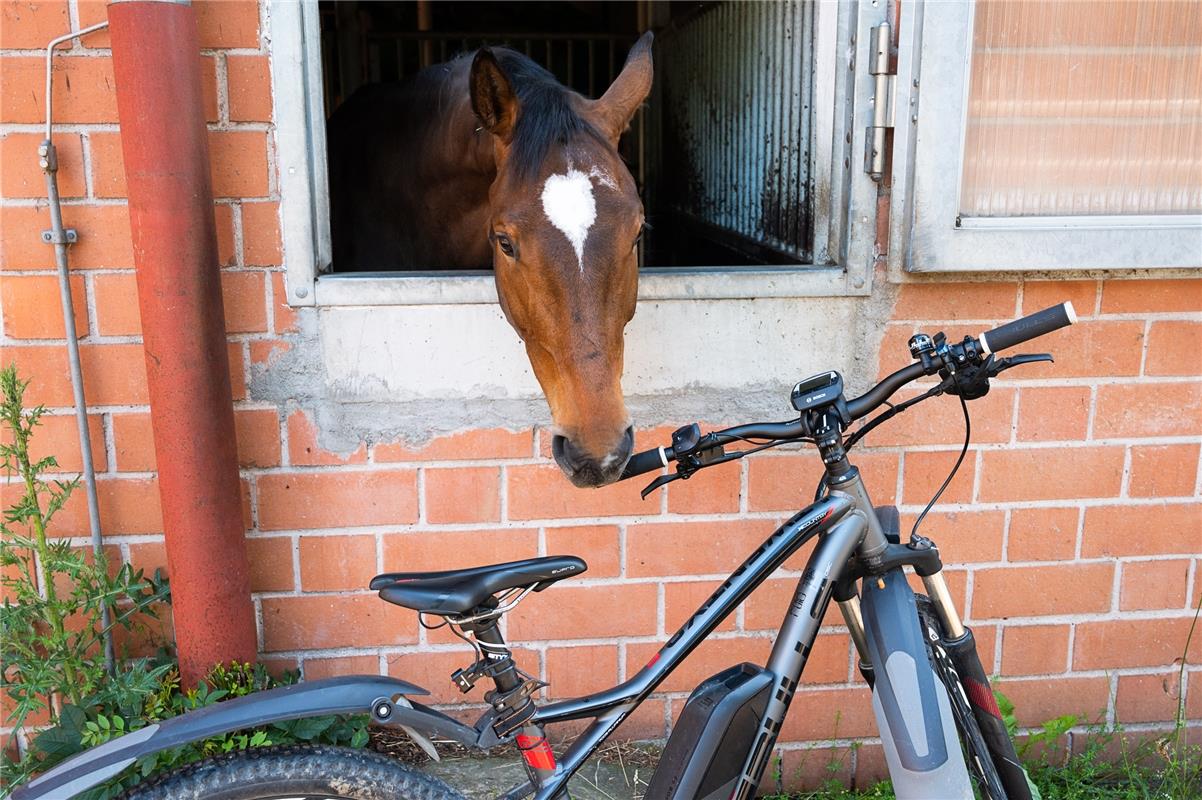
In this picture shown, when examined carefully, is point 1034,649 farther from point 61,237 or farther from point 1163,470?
point 61,237

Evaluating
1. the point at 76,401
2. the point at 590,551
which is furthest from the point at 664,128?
the point at 76,401

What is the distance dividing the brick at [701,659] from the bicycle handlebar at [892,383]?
93 centimetres

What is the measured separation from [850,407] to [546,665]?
47.5 inches

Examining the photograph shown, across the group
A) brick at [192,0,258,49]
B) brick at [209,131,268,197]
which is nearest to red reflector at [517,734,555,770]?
brick at [209,131,268,197]

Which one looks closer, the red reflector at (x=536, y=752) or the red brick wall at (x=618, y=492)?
the red reflector at (x=536, y=752)

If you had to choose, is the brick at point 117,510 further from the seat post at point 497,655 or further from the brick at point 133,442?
the seat post at point 497,655

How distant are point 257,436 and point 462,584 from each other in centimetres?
100

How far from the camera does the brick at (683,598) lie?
7.96 feet

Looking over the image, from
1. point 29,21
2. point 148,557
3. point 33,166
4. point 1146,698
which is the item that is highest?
point 29,21

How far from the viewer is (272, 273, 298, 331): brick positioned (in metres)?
2.18

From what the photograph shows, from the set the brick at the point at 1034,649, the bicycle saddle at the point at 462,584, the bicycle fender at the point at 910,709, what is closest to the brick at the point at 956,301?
the brick at the point at 1034,649

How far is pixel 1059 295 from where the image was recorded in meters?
2.42

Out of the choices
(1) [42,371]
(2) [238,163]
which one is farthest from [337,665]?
(2) [238,163]

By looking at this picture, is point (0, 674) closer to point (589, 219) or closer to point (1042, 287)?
point (589, 219)
